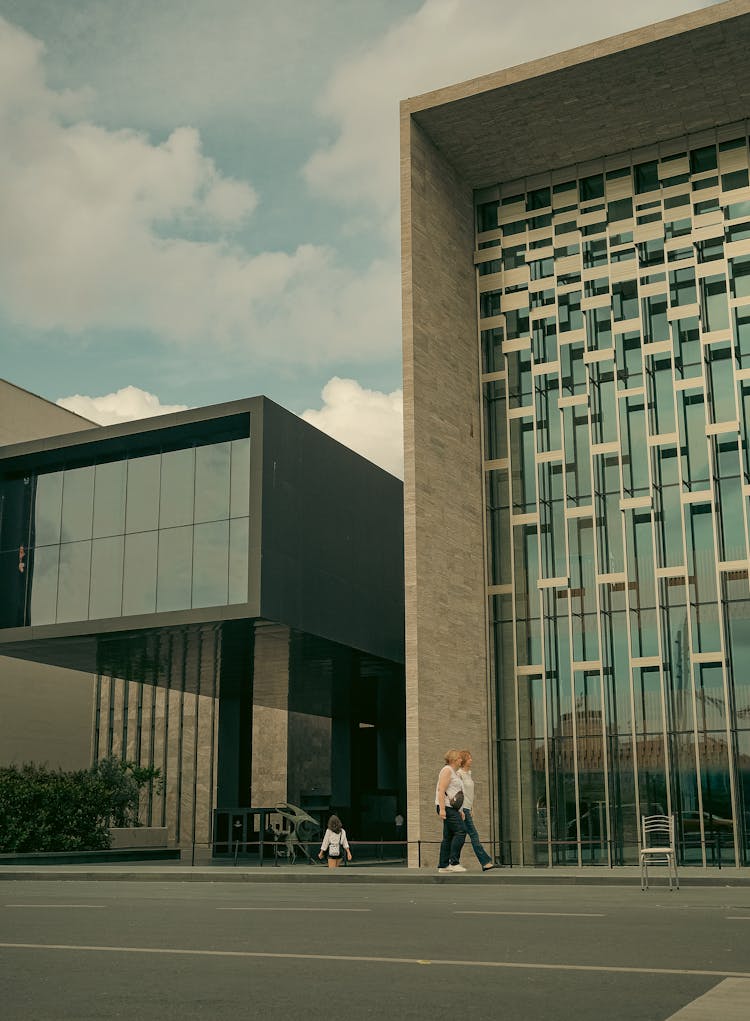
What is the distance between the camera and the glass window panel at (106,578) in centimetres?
2981

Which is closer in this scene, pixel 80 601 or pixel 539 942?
pixel 539 942

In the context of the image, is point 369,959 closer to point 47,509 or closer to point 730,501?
point 730,501

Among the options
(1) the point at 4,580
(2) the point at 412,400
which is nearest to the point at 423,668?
(2) the point at 412,400

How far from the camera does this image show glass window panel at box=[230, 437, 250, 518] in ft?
92.9

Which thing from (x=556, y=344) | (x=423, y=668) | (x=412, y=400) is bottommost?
(x=423, y=668)

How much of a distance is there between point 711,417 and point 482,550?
687 cm

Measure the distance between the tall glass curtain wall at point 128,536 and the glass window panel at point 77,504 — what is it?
3 cm

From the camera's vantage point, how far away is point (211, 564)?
28.4 metres

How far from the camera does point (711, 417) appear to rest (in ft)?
98.1

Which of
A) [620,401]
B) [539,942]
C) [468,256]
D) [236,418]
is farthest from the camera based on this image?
[468,256]

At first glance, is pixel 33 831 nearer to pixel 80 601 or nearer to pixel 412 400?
pixel 80 601

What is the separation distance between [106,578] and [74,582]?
1081 millimetres

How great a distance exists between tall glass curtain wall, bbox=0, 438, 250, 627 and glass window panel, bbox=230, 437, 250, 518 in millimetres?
28

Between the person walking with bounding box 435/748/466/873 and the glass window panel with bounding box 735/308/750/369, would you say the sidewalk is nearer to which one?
the person walking with bounding box 435/748/466/873
